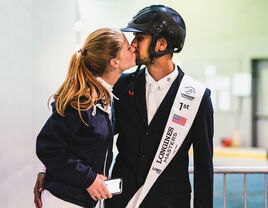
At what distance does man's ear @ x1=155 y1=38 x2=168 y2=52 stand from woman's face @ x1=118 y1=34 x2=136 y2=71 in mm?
177

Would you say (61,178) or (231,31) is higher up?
(231,31)

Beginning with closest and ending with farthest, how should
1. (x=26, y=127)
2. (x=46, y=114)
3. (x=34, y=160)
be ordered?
1. (x=26, y=127)
2. (x=34, y=160)
3. (x=46, y=114)

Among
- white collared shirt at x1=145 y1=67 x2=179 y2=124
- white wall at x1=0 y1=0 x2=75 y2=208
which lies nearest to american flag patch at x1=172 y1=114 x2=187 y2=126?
white collared shirt at x1=145 y1=67 x2=179 y2=124

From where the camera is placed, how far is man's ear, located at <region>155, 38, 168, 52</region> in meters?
2.04

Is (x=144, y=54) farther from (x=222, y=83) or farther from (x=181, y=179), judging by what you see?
(x=222, y=83)

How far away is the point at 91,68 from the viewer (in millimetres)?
1763

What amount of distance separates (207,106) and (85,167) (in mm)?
736

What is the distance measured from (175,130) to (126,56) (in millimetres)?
472

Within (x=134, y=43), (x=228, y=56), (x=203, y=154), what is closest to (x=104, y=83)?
(x=134, y=43)

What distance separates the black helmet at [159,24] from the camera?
2.00 metres

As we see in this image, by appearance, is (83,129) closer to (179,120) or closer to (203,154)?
(179,120)

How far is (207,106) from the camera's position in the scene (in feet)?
6.50

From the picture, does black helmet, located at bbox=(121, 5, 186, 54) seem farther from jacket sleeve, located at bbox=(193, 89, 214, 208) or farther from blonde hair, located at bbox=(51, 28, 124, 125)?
jacket sleeve, located at bbox=(193, 89, 214, 208)

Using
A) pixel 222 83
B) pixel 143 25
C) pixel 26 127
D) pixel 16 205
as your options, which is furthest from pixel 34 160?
pixel 222 83
